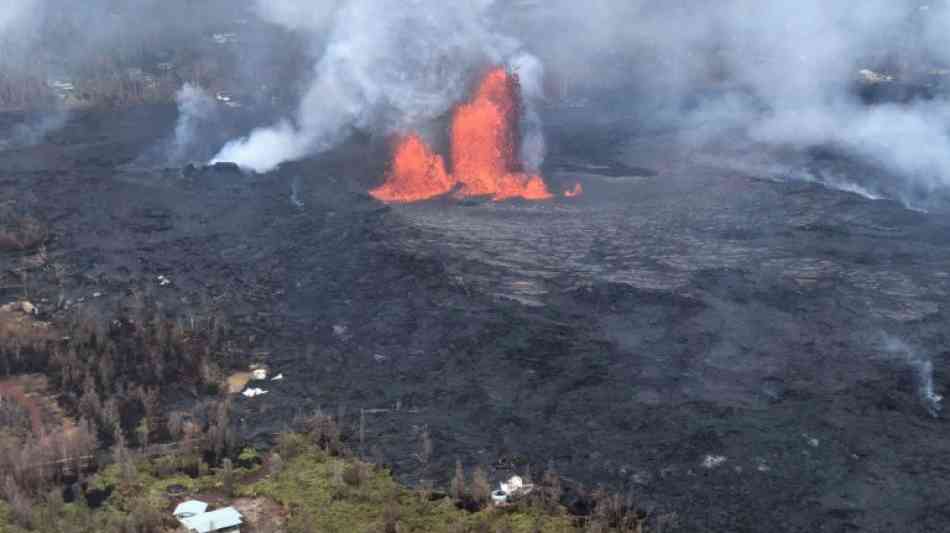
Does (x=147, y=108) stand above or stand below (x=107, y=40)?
below

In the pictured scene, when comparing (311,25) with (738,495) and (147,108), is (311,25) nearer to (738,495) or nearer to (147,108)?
(147,108)

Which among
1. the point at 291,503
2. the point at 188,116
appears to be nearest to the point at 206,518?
the point at 291,503

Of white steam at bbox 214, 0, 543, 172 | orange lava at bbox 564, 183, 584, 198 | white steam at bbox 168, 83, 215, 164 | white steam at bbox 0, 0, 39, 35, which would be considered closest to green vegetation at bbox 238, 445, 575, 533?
orange lava at bbox 564, 183, 584, 198

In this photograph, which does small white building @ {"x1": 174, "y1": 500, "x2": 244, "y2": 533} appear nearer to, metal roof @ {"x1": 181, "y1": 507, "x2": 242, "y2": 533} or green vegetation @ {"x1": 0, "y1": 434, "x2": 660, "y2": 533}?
metal roof @ {"x1": 181, "y1": 507, "x2": 242, "y2": 533}

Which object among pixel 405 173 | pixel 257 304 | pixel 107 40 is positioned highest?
pixel 107 40

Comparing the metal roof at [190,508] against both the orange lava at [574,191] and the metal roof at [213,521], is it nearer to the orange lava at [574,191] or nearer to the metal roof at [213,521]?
the metal roof at [213,521]

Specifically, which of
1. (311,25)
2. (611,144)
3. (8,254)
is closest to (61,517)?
(8,254)

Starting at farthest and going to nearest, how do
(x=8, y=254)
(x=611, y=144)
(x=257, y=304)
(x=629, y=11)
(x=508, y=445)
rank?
(x=629, y=11), (x=611, y=144), (x=8, y=254), (x=257, y=304), (x=508, y=445)

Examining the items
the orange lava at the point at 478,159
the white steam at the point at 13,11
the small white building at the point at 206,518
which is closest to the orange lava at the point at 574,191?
the orange lava at the point at 478,159
